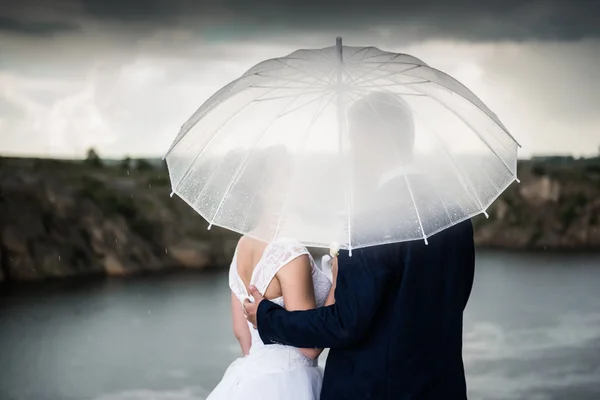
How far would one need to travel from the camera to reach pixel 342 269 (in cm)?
146

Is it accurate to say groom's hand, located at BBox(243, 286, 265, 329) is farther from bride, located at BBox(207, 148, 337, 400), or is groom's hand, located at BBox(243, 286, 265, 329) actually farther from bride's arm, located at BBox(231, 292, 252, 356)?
bride's arm, located at BBox(231, 292, 252, 356)

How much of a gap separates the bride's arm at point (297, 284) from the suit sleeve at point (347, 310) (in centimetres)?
17

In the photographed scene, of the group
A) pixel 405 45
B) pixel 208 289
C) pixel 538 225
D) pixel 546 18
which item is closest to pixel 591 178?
pixel 538 225

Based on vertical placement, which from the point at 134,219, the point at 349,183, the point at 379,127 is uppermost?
the point at 379,127

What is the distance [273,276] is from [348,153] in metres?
0.37

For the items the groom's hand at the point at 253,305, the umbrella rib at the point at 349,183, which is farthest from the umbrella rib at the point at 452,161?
the groom's hand at the point at 253,305

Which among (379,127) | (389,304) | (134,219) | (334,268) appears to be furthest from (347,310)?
(134,219)

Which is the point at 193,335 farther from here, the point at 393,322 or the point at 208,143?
the point at 393,322

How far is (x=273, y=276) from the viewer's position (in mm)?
1753

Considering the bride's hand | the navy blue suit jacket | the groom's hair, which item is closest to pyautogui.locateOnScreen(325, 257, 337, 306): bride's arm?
the bride's hand

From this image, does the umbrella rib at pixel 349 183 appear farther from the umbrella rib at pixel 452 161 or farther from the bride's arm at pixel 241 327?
the bride's arm at pixel 241 327

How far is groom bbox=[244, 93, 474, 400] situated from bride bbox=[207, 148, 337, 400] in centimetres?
18

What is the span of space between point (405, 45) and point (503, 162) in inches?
155

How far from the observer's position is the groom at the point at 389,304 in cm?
145
